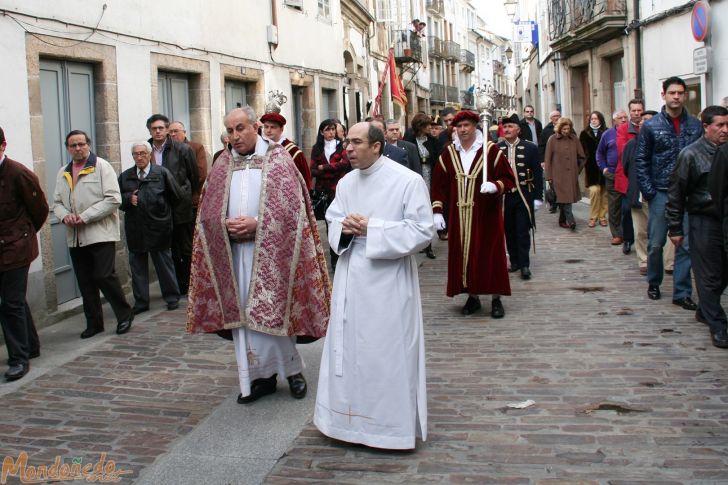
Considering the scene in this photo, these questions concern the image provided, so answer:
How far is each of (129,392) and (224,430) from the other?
1.21 m

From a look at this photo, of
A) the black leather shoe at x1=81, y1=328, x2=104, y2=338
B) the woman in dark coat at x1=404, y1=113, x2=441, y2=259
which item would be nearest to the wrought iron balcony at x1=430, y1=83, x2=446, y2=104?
the woman in dark coat at x1=404, y1=113, x2=441, y2=259

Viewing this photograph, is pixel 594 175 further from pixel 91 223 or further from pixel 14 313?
pixel 14 313

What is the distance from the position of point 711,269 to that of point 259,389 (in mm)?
3571

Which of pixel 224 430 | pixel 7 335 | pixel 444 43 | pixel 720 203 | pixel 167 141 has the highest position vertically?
pixel 444 43

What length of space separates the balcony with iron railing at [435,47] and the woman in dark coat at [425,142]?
44.4 metres

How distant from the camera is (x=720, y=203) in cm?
623

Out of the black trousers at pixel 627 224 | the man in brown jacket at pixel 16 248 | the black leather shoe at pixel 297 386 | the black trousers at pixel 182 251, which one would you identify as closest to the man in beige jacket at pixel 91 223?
the man in brown jacket at pixel 16 248

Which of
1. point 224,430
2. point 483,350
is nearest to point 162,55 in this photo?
point 483,350

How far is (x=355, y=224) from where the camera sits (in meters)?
4.87

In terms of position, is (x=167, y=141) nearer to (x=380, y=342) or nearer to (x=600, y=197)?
(x=380, y=342)

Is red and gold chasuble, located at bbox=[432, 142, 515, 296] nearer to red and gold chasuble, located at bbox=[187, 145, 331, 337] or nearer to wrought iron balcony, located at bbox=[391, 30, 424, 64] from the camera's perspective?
red and gold chasuble, located at bbox=[187, 145, 331, 337]

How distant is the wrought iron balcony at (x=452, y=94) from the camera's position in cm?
6019

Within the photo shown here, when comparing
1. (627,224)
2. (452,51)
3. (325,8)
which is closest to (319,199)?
(627,224)

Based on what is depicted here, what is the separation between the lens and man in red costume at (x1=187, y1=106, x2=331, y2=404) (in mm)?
5629
